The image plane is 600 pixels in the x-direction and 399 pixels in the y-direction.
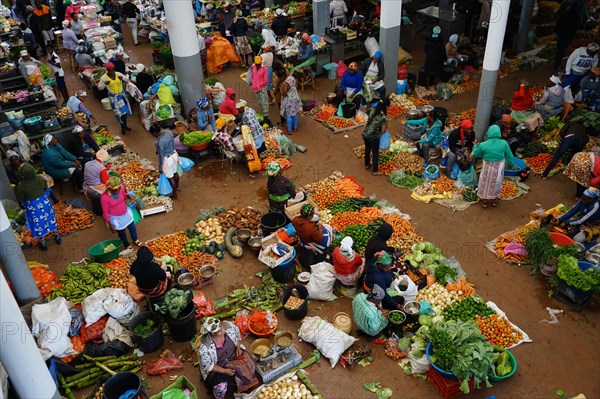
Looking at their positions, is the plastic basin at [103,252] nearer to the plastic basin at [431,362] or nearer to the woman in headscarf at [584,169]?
the plastic basin at [431,362]

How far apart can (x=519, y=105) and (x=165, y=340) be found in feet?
29.5

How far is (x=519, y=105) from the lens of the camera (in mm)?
11938

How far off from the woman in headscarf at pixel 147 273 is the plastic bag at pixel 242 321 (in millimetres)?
1199

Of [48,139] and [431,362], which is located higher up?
[48,139]

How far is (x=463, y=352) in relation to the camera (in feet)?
21.2

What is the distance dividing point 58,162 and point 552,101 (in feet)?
34.7

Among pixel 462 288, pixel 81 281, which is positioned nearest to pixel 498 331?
pixel 462 288

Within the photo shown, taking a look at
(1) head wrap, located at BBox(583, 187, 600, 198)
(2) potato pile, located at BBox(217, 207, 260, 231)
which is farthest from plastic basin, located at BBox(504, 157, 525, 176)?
(2) potato pile, located at BBox(217, 207, 260, 231)

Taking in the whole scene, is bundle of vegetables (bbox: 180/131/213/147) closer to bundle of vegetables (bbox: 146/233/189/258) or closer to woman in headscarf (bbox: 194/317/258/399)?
bundle of vegetables (bbox: 146/233/189/258)

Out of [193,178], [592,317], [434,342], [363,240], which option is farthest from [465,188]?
[193,178]

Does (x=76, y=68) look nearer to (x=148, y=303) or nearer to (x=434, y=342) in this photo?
(x=148, y=303)

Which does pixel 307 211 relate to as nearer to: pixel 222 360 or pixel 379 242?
pixel 379 242

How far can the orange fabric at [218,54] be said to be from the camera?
16.3 m

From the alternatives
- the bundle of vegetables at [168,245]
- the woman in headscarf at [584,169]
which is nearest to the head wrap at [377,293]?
the bundle of vegetables at [168,245]
